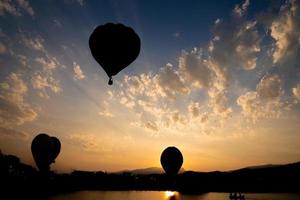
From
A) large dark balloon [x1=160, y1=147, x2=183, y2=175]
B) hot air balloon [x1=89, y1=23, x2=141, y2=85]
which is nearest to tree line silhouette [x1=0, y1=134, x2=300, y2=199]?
large dark balloon [x1=160, y1=147, x2=183, y2=175]

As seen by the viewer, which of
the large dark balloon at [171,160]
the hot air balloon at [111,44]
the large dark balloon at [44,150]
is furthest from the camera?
the large dark balloon at [44,150]

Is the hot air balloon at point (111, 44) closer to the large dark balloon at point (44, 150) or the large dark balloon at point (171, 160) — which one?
the large dark balloon at point (171, 160)

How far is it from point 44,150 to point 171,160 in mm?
18911

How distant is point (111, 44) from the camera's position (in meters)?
17.8

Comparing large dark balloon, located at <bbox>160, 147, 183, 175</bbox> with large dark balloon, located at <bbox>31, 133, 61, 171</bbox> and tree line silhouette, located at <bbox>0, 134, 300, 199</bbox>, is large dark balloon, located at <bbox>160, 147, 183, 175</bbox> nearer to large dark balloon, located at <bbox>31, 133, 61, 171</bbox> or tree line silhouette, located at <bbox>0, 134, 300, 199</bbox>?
tree line silhouette, located at <bbox>0, 134, 300, 199</bbox>

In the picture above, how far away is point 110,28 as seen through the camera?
17.8 m

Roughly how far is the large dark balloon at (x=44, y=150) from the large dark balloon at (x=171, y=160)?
16340mm

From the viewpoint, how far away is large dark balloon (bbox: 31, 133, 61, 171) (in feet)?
135

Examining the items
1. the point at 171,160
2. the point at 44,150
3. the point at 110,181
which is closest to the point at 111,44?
the point at 171,160

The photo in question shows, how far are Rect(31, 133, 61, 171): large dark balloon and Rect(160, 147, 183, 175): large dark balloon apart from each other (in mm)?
16340

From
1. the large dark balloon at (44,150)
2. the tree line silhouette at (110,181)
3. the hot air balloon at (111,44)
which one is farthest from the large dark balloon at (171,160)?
the hot air balloon at (111,44)

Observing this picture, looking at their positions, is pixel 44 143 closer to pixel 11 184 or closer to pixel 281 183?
pixel 11 184

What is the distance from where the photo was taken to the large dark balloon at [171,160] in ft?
128

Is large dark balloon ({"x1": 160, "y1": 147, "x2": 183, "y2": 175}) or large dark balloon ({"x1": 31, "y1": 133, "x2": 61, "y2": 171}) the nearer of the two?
large dark balloon ({"x1": 160, "y1": 147, "x2": 183, "y2": 175})
